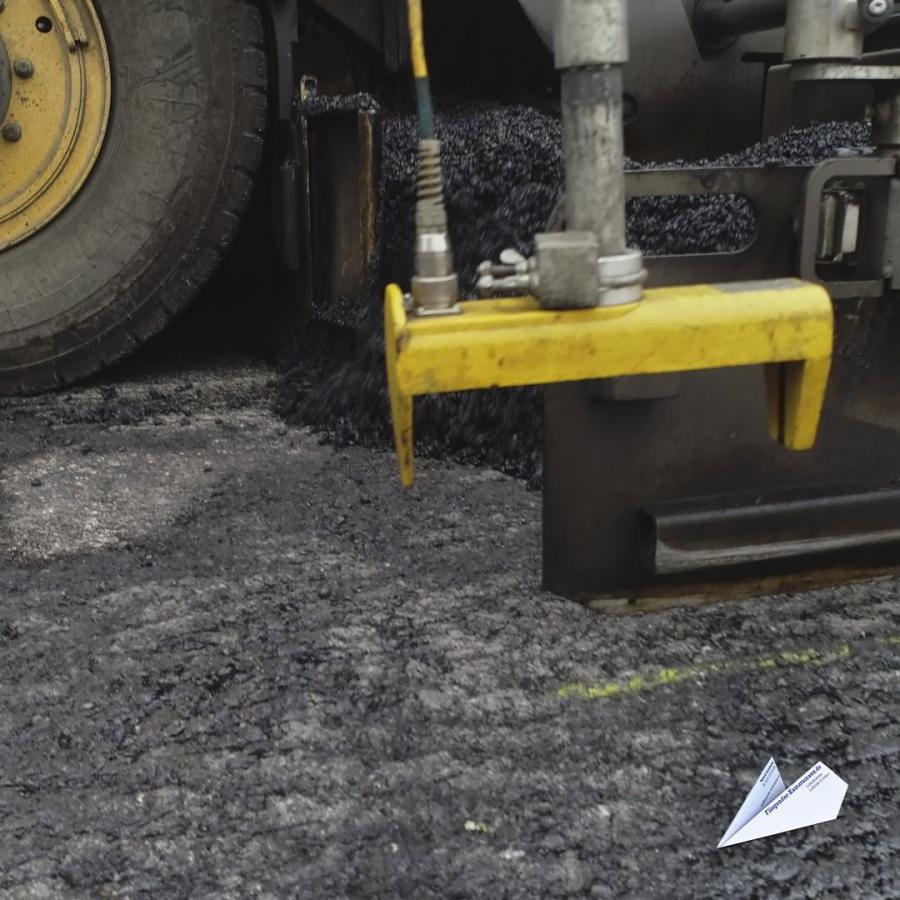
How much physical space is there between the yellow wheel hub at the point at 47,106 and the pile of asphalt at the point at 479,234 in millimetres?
581

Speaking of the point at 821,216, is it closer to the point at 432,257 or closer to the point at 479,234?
the point at 432,257

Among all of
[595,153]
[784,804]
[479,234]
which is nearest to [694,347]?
[595,153]

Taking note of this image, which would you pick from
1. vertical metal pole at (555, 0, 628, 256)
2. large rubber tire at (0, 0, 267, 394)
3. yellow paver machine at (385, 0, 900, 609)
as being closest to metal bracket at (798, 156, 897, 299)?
yellow paver machine at (385, 0, 900, 609)

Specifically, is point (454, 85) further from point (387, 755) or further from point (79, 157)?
point (387, 755)

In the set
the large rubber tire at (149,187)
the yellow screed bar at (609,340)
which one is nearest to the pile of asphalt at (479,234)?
the large rubber tire at (149,187)

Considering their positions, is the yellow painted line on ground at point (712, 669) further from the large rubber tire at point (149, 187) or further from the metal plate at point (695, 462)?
the large rubber tire at point (149, 187)

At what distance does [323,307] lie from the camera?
84.4 inches

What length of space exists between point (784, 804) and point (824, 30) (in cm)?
78

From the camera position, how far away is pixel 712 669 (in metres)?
1.14

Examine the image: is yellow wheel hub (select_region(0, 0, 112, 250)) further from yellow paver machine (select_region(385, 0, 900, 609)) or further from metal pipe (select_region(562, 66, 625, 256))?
metal pipe (select_region(562, 66, 625, 256))

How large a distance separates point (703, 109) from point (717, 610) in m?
1.13

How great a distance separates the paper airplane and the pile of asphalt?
772mm

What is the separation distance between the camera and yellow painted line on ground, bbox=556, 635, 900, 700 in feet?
3.63

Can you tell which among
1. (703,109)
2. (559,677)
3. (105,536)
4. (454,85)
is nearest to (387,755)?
(559,677)
